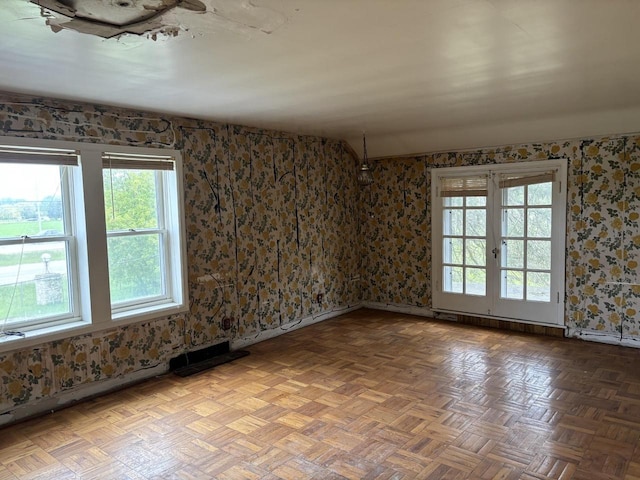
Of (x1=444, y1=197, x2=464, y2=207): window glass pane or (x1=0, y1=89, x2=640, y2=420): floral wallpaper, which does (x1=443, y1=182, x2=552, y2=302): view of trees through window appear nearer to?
(x1=444, y1=197, x2=464, y2=207): window glass pane

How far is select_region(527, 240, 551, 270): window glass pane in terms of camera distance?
4.80 meters

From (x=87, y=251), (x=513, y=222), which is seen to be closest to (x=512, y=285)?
(x=513, y=222)

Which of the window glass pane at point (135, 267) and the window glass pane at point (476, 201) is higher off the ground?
the window glass pane at point (476, 201)

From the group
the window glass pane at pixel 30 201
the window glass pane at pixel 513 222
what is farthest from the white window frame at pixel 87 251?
the window glass pane at pixel 513 222

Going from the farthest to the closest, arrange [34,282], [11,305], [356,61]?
[34,282], [11,305], [356,61]

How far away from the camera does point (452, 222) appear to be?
5.47 m

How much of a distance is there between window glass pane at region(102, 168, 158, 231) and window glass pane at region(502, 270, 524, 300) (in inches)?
145

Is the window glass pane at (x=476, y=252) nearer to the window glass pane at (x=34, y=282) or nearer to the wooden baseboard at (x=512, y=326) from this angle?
the wooden baseboard at (x=512, y=326)

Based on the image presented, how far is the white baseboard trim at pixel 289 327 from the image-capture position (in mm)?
4629

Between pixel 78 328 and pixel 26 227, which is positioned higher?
pixel 26 227

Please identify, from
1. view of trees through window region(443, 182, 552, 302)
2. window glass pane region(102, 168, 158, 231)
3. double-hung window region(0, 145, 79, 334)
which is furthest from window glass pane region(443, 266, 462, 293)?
double-hung window region(0, 145, 79, 334)

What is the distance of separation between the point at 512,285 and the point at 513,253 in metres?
0.35

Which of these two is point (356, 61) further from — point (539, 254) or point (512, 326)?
point (512, 326)

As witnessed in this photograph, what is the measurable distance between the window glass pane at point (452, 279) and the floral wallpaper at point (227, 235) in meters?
1.21
